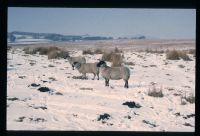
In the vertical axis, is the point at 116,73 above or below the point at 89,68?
below

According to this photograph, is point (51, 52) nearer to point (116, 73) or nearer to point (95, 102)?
point (116, 73)

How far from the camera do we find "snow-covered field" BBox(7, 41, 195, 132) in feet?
22.0

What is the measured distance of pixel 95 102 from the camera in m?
7.94

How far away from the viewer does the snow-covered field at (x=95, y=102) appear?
6711mm

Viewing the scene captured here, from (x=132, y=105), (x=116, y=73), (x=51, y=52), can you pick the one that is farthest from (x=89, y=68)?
(x=51, y=52)

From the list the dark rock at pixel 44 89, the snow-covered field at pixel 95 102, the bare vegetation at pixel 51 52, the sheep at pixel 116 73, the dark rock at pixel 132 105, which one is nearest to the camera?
the snow-covered field at pixel 95 102

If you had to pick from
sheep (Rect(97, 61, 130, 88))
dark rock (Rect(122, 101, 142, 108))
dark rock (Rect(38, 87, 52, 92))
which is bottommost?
dark rock (Rect(122, 101, 142, 108))

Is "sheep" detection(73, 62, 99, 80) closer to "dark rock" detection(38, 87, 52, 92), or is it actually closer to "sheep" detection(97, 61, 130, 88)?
"sheep" detection(97, 61, 130, 88)

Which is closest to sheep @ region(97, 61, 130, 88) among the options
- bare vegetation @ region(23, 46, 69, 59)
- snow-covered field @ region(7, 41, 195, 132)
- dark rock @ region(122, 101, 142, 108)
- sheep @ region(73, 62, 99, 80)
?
snow-covered field @ region(7, 41, 195, 132)

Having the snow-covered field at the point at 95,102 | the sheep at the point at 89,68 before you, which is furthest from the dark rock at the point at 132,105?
the sheep at the point at 89,68

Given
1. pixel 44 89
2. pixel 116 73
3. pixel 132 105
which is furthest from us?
pixel 116 73

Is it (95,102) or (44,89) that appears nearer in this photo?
(95,102)

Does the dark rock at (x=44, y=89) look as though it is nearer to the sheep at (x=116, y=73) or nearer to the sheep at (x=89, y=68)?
the sheep at (x=116, y=73)
